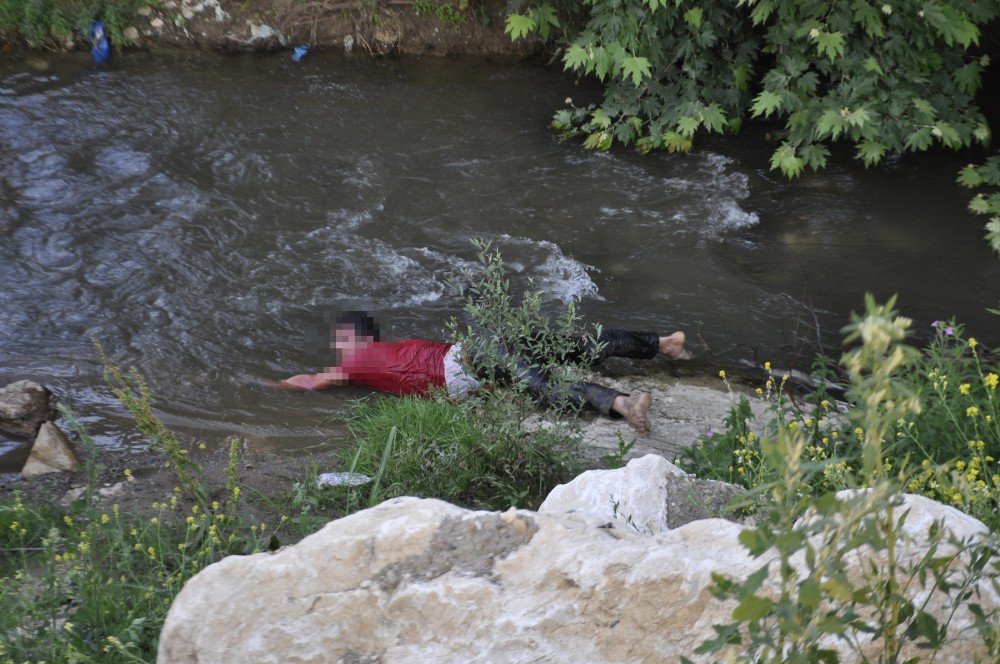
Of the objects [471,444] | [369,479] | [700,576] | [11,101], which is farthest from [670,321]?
[11,101]

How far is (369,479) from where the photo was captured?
405 cm

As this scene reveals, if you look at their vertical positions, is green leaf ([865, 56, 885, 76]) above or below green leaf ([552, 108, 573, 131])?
above

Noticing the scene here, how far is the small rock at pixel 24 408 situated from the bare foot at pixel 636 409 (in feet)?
10.9

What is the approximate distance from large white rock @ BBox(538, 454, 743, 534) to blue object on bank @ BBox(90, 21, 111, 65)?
8.35 meters

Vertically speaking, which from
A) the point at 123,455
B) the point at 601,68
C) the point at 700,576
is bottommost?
the point at 123,455

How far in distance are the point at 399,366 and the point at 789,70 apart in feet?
14.7

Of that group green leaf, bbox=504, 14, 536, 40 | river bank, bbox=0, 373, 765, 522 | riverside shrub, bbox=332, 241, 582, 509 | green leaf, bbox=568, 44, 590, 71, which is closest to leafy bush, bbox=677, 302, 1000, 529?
river bank, bbox=0, 373, 765, 522

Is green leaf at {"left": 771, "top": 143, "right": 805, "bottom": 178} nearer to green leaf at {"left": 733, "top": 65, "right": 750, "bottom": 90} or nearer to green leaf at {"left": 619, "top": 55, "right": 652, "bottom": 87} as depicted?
green leaf at {"left": 733, "top": 65, "right": 750, "bottom": 90}

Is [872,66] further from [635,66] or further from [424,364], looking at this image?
[424,364]

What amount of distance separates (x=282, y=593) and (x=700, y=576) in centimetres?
111

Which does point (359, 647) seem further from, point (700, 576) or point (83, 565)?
point (83, 565)

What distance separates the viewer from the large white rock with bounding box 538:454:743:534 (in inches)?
122

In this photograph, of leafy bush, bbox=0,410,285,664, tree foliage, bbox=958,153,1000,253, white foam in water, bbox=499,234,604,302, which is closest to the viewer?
leafy bush, bbox=0,410,285,664

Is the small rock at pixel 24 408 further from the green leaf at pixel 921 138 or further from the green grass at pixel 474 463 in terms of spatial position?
the green leaf at pixel 921 138
